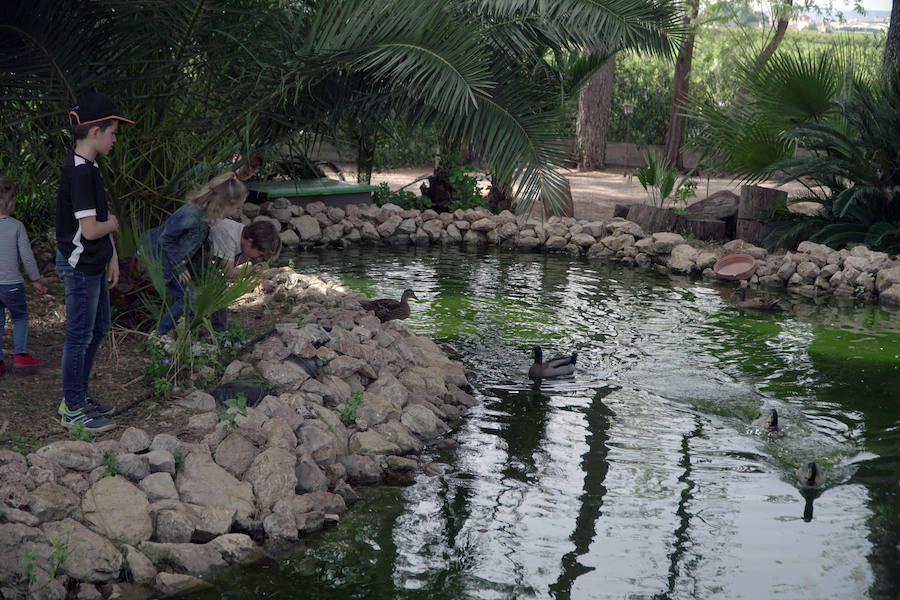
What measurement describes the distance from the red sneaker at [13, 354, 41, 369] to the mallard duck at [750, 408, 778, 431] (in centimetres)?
472

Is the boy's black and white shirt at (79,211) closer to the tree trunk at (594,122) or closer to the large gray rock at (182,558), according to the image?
the large gray rock at (182,558)

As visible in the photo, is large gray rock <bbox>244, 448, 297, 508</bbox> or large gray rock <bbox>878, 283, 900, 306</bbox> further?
large gray rock <bbox>878, 283, 900, 306</bbox>

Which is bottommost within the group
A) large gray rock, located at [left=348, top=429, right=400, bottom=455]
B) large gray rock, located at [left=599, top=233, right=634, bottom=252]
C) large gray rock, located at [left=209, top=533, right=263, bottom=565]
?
large gray rock, located at [left=209, top=533, right=263, bottom=565]

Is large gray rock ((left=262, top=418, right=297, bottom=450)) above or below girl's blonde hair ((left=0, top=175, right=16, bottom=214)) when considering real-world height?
below

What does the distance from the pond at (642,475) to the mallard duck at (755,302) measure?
0.87 feet

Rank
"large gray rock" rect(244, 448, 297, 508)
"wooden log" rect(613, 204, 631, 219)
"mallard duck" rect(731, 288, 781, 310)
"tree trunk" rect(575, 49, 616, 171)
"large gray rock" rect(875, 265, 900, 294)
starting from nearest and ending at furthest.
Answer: "large gray rock" rect(244, 448, 297, 508) < "mallard duck" rect(731, 288, 781, 310) < "large gray rock" rect(875, 265, 900, 294) < "wooden log" rect(613, 204, 631, 219) < "tree trunk" rect(575, 49, 616, 171)

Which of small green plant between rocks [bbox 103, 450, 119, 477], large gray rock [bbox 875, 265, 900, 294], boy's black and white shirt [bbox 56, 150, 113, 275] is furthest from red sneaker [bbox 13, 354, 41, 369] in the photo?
large gray rock [bbox 875, 265, 900, 294]

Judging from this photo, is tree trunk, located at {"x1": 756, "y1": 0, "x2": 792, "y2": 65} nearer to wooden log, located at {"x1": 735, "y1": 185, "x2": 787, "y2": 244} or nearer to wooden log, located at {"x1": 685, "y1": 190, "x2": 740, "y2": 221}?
wooden log, located at {"x1": 685, "y1": 190, "x2": 740, "y2": 221}

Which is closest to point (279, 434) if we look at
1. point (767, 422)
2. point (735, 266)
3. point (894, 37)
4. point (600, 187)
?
point (767, 422)

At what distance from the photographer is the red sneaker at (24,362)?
582cm

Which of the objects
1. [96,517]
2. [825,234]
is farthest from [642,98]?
[96,517]

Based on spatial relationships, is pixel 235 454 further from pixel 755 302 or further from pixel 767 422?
pixel 755 302

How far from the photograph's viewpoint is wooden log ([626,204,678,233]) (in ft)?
44.5

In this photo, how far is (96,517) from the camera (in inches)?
173
